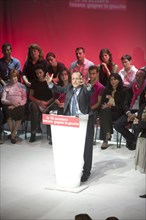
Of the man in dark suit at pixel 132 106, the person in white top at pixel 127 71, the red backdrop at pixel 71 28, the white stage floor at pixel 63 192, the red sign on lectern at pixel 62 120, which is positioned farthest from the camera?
the red backdrop at pixel 71 28

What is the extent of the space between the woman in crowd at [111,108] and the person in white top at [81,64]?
937 mm

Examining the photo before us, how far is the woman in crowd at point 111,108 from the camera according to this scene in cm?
841

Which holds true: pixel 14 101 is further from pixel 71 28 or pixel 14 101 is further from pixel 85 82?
pixel 71 28

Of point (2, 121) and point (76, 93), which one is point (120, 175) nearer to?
point (76, 93)

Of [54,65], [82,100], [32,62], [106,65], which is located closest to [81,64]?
[54,65]

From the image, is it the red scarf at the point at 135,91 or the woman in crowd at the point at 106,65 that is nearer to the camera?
the red scarf at the point at 135,91

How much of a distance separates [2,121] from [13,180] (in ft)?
7.80

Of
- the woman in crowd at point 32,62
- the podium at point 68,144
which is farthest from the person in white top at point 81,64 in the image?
the podium at point 68,144

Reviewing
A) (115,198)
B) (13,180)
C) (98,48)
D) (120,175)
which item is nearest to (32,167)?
(13,180)

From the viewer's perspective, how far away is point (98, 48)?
9938 mm

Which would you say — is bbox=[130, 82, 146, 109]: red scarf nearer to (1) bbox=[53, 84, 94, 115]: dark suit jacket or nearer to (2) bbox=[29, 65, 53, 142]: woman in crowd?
(2) bbox=[29, 65, 53, 142]: woman in crowd

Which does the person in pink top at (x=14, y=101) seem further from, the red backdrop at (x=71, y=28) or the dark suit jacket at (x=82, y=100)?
the dark suit jacket at (x=82, y=100)

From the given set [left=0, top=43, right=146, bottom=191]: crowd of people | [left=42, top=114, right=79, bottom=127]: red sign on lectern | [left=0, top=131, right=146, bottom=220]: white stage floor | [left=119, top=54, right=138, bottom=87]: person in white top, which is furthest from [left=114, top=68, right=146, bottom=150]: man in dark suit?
[left=42, top=114, right=79, bottom=127]: red sign on lectern

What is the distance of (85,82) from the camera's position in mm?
8219
